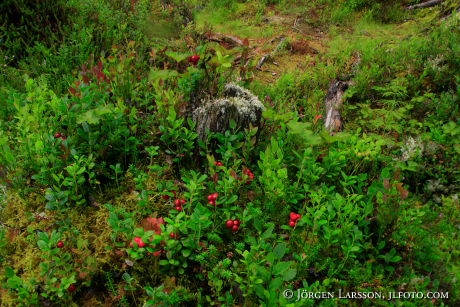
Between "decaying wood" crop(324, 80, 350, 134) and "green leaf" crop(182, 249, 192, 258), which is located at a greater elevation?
"decaying wood" crop(324, 80, 350, 134)

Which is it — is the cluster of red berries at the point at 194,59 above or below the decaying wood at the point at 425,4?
below

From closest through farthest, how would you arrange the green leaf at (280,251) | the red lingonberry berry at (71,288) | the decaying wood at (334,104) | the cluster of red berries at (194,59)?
the green leaf at (280,251) → the red lingonberry berry at (71,288) → the cluster of red berries at (194,59) → the decaying wood at (334,104)

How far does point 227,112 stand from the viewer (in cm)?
386

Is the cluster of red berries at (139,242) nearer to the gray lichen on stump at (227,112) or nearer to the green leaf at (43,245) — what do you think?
the green leaf at (43,245)

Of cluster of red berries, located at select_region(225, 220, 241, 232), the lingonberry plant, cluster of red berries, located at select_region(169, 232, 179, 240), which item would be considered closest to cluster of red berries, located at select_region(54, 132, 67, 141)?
the lingonberry plant

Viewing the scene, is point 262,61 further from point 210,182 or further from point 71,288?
point 71,288

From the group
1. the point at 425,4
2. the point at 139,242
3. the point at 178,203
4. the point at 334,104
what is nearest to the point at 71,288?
the point at 139,242

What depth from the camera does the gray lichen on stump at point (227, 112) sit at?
3.86m

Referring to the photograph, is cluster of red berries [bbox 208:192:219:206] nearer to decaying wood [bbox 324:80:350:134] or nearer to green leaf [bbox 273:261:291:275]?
green leaf [bbox 273:261:291:275]

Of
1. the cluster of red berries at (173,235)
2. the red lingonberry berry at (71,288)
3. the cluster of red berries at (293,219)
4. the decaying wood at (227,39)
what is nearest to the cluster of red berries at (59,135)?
the red lingonberry berry at (71,288)

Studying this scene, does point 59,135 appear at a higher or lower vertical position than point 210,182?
higher

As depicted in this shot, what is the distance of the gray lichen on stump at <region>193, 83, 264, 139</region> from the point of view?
3859 mm

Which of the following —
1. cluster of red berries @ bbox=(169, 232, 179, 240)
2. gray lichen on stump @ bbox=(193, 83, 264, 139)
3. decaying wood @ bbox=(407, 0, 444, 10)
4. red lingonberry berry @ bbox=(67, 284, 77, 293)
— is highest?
decaying wood @ bbox=(407, 0, 444, 10)

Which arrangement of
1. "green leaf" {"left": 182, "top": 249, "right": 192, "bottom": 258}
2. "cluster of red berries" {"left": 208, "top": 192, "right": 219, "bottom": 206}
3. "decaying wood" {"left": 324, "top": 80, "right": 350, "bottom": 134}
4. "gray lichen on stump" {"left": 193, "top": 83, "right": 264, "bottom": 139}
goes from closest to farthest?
"green leaf" {"left": 182, "top": 249, "right": 192, "bottom": 258}
"cluster of red berries" {"left": 208, "top": 192, "right": 219, "bottom": 206}
"gray lichen on stump" {"left": 193, "top": 83, "right": 264, "bottom": 139}
"decaying wood" {"left": 324, "top": 80, "right": 350, "bottom": 134}
